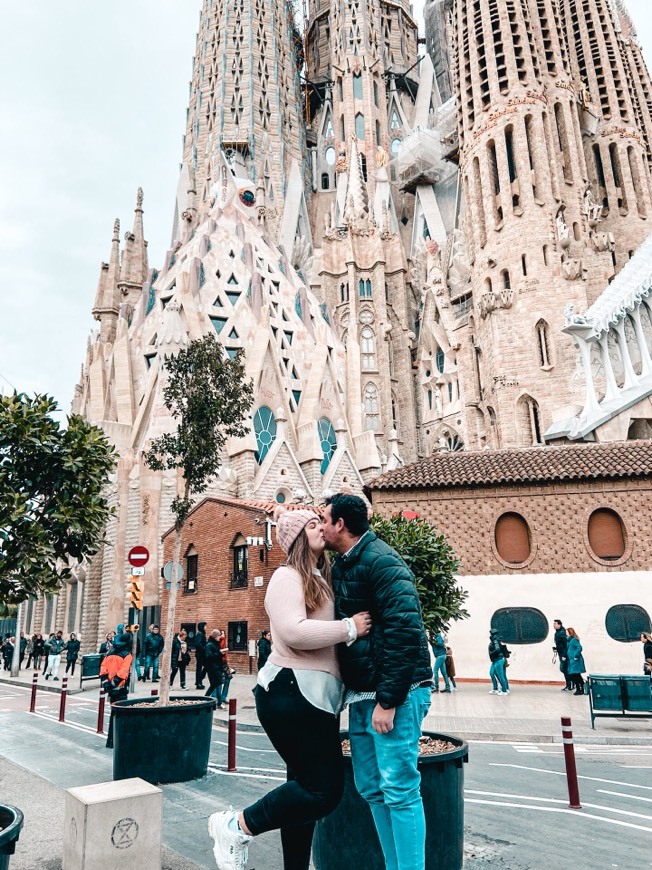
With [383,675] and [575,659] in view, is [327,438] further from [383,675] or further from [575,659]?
[383,675]

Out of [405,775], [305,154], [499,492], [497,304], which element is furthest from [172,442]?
[305,154]

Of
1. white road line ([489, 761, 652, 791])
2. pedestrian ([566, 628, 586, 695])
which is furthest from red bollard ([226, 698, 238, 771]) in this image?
pedestrian ([566, 628, 586, 695])

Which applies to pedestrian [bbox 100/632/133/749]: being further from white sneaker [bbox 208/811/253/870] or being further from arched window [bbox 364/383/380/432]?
arched window [bbox 364/383/380/432]

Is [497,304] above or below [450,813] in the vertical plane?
above

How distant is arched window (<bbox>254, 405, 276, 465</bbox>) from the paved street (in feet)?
79.4

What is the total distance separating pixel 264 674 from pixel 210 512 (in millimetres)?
18454

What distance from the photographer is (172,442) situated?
10.3m

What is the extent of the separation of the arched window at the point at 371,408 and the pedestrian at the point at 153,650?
2985cm

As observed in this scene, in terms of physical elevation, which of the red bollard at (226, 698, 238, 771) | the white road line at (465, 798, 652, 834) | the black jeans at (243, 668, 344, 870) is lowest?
the white road line at (465, 798, 652, 834)

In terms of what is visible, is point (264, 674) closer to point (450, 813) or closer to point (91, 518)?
point (450, 813)

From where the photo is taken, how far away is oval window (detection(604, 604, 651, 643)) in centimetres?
1581

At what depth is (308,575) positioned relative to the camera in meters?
3.08

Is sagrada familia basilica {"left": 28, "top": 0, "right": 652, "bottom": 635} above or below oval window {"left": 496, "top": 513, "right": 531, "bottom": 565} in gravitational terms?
above

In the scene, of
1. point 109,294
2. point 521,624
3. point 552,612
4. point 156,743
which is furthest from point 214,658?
point 109,294
